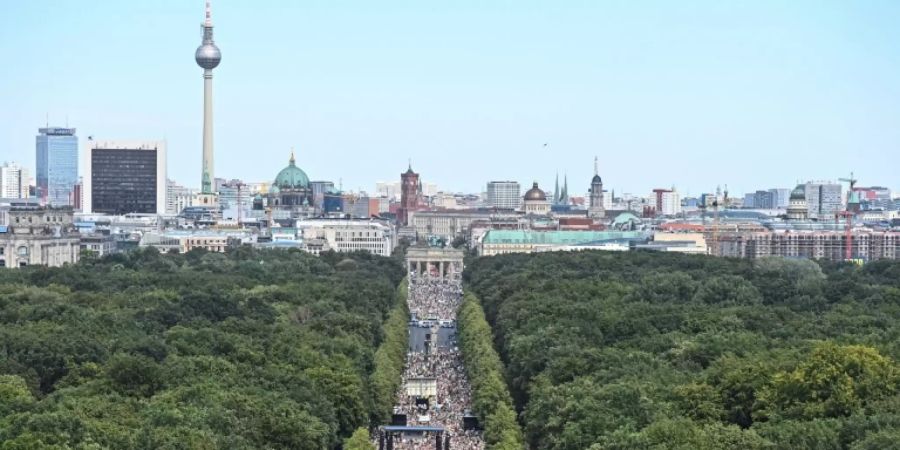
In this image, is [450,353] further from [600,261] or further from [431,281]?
[431,281]

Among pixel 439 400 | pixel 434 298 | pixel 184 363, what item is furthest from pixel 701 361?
pixel 434 298

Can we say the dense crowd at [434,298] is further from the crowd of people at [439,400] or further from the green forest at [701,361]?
the crowd of people at [439,400]

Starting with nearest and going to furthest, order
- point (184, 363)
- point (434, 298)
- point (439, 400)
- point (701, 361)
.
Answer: point (184, 363)
point (701, 361)
point (439, 400)
point (434, 298)

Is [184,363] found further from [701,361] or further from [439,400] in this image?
[701,361]

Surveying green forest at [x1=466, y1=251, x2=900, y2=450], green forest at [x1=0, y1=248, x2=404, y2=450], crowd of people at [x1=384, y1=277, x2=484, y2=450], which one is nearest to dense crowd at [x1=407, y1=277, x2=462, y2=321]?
green forest at [x1=466, y1=251, x2=900, y2=450]

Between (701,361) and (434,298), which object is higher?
(701,361)

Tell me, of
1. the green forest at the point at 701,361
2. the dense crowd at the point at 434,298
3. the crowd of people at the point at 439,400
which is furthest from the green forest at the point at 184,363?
the dense crowd at the point at 434,298

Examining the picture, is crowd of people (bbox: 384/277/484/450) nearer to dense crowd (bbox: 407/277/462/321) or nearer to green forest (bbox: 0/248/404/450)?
green forest (bbox: 0/248/404/450)
